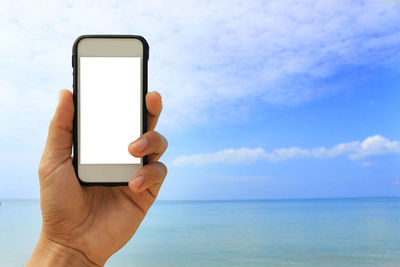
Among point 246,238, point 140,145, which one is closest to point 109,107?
point 140,145

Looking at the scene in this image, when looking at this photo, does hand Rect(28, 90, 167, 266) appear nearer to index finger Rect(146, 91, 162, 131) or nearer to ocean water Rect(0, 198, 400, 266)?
index finger Rect(146, 91, 162, 131)

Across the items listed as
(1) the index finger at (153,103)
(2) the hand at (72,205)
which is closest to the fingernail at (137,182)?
(2) the hand at (72,205)

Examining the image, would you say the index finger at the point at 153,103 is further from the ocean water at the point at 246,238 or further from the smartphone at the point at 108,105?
the ocean water at the point at 246,238

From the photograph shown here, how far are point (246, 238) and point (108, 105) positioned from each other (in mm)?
7745

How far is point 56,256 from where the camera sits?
2.77 ft

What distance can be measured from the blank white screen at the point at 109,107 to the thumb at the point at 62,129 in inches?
1.4

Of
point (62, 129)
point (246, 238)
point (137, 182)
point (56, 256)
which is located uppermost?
point (246, 238)

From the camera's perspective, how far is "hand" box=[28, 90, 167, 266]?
2.77 feet

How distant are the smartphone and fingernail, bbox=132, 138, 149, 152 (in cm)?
6

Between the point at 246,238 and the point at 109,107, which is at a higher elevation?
the point at 246,238

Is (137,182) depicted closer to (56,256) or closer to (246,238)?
(56,256)

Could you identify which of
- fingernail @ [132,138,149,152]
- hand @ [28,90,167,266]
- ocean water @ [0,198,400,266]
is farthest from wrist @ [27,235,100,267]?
ocean water @ [0,198,400,266]

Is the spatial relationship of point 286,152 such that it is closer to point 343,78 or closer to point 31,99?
point 343,78

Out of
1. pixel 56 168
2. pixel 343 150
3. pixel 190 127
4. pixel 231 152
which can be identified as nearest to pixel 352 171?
pixel 343 150
